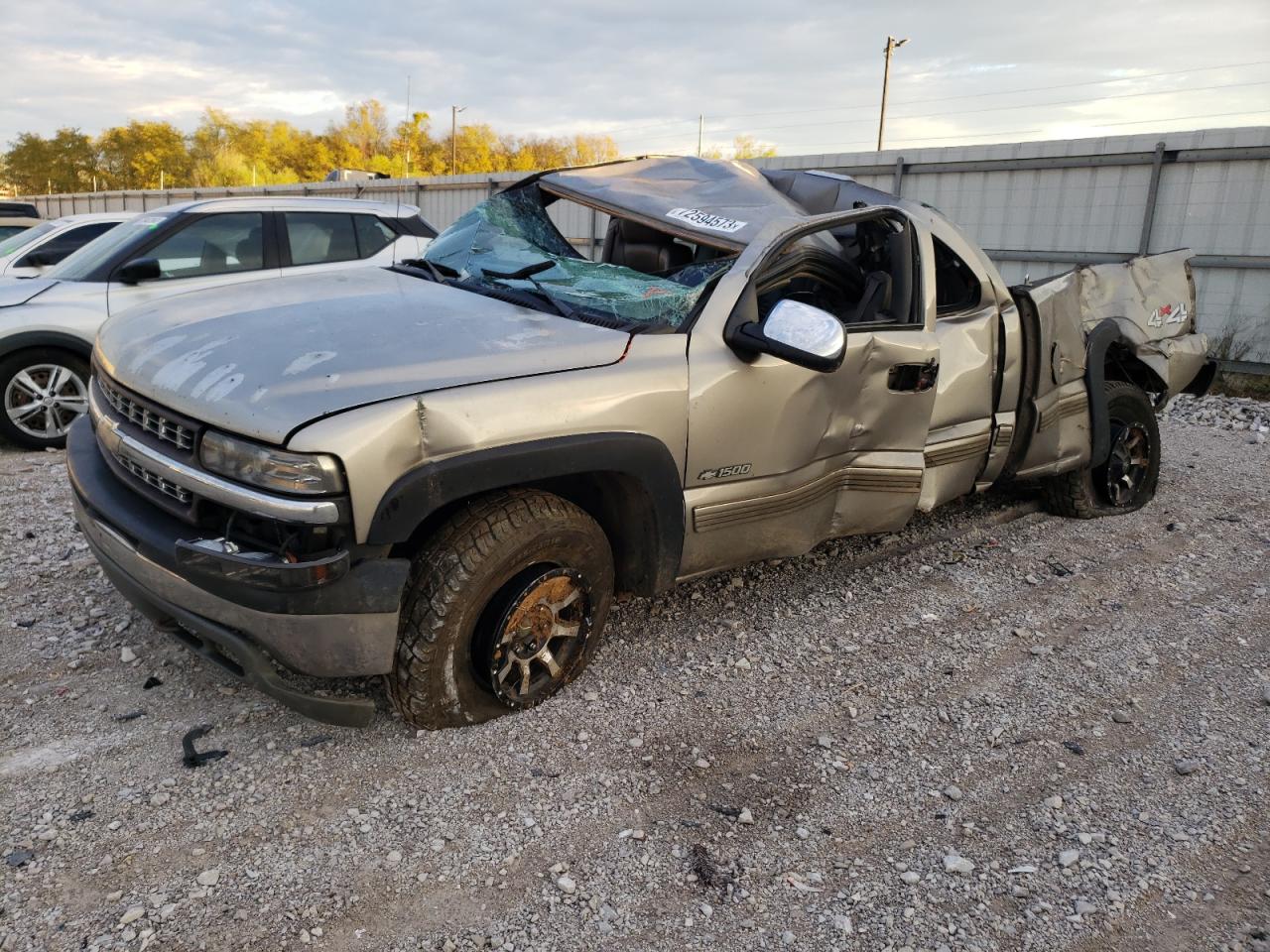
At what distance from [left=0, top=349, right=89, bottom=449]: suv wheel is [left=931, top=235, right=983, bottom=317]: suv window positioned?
5.47m

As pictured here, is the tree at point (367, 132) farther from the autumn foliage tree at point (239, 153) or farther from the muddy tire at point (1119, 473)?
the muddy tire at point (1119, 473)

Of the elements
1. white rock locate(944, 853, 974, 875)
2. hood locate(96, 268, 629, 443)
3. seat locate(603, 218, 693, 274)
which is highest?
seat locate(603, 218, 693, 274)

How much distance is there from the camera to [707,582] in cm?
429

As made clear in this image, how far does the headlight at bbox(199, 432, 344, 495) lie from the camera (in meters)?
2.40

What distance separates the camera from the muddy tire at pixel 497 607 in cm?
273

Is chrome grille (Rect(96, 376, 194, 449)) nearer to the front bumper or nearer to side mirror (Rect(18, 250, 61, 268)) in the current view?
the front bumper

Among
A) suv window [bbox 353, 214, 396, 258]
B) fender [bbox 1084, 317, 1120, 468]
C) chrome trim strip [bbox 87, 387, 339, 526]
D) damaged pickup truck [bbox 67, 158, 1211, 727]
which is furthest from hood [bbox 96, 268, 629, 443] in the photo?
suv window [bbox 353, 214, 396, 258]

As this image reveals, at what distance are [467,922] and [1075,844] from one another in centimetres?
167

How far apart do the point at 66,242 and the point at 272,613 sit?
6422 mm

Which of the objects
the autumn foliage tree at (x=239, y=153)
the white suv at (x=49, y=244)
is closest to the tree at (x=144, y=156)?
the autumn foliage tree at (x=239, y=153)

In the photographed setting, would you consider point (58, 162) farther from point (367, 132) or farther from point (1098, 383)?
point (1098, 383)

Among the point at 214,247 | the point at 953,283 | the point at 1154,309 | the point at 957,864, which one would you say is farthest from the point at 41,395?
the point at 1154,309

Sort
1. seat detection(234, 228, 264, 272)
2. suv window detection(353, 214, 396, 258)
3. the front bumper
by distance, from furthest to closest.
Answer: suv window detection(353, 214, 396, 258)
seat detection(234, 228, 264, 272)
the front bumper

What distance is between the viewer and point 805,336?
2.97m
